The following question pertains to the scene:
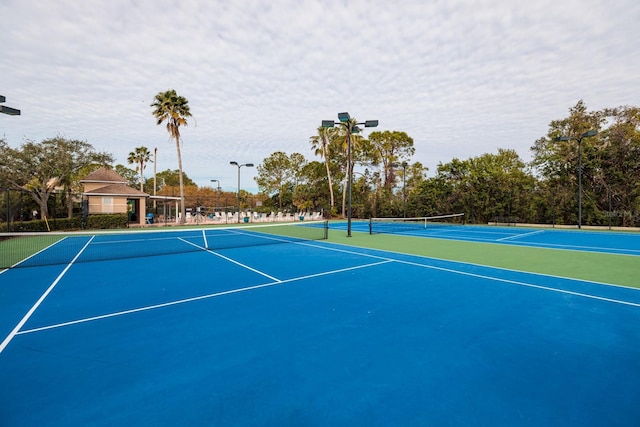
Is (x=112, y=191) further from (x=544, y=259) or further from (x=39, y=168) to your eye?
(x=544, y=259)

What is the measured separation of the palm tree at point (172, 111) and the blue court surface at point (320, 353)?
25.5 m

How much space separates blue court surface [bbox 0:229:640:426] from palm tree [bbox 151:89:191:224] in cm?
2551

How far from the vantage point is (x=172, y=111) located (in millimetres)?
29734

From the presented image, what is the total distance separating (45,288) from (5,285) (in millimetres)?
1142

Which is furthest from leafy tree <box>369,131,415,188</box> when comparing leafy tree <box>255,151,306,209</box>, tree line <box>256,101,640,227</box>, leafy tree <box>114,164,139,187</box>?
leafy tree <box>114,164,139,187</box>

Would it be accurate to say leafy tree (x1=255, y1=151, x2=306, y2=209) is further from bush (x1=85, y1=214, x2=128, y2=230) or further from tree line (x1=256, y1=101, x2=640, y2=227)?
bush (x1=85, y1=214, x2=128, y2=230)

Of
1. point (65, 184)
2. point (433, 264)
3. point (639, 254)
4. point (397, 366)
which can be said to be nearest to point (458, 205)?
point (639, 254)

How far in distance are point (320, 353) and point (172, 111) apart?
103 ft

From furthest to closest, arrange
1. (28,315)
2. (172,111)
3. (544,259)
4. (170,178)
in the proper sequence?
(170,178)
(172,111)
(544,259)
(28,315)

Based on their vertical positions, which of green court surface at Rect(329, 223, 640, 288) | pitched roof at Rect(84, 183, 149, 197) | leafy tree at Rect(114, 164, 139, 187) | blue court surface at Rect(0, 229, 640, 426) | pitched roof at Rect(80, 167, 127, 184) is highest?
leafy tree at Rect(114, 164, 139, 187)

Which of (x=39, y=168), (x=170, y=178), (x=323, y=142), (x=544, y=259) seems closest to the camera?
(x=544, y=259)

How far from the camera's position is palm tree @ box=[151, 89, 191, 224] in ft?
97.0

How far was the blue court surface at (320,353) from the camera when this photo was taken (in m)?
2.70

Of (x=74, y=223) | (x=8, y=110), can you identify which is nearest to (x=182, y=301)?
(x=8, y=110)
